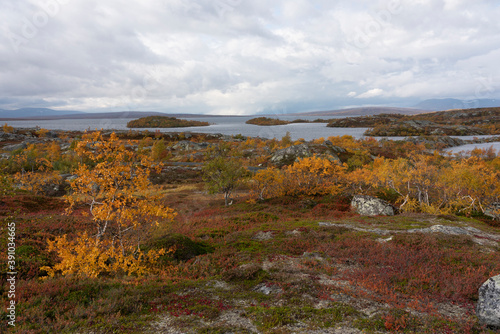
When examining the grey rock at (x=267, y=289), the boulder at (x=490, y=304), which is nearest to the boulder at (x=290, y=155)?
the grey rock at (x=267, y=289)

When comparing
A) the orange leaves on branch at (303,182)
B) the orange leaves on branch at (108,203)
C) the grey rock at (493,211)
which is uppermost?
the orange leaves on branch at (108,203)

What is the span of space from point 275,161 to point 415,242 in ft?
193

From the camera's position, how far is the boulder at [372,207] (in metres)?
28.6

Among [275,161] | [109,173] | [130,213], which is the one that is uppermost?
[109,173]

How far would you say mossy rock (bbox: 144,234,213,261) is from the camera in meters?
14.4

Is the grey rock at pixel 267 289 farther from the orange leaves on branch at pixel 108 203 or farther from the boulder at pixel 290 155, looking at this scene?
the boulder at pixel 290 155

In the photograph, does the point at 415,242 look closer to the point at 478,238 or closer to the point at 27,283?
the point at 478,238

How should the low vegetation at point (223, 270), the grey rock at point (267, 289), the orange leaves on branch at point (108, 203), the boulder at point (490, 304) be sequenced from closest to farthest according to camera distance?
the boulder at point (490, 304) < the low vegetation at point (223, 270) < the grey rock at point (267, 289) < the orange leaves on branch at point (108, 203)

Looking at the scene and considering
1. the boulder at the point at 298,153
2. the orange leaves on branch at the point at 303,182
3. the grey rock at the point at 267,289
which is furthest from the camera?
the boulder at the point at 298,153

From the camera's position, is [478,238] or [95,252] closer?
[95,252]

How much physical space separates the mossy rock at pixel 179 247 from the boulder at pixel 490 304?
1322 centimetres

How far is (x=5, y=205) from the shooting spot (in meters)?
26.7

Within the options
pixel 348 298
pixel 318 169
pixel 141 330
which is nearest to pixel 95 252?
pixel 141 330

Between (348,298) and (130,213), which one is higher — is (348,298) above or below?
below
